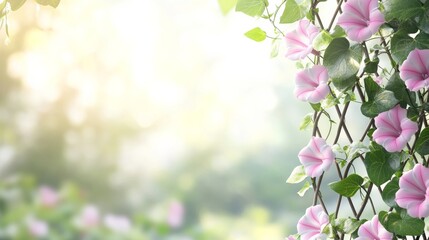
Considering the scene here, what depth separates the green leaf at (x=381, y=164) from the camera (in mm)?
695

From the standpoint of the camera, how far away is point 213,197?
13.4ft

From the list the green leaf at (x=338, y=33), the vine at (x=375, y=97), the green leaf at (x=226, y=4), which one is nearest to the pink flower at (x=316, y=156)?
the vine at (x=375, y=97)

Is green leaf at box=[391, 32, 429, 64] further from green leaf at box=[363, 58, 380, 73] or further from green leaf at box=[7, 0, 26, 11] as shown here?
green leaf at box=[7, 0, 26, 11]

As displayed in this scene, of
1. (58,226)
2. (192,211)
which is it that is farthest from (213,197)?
(58,226)

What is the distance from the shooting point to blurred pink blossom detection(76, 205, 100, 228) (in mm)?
3834

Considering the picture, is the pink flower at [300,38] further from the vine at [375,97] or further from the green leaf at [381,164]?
the green leaf at [381,164]

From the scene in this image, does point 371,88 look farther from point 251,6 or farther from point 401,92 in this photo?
point 251,6

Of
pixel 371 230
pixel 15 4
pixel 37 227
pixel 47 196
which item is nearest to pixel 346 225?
pixel 371 230

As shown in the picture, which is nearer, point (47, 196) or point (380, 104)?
point (380, 104)

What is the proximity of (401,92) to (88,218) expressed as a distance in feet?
10.8

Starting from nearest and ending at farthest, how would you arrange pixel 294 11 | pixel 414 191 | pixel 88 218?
pixel 414 191
pixel 294 11
pixel 88 218

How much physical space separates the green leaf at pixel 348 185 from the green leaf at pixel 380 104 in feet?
0.23

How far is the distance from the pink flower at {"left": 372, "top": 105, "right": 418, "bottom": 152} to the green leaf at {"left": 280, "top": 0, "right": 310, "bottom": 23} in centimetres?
15

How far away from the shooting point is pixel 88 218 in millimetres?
3838
